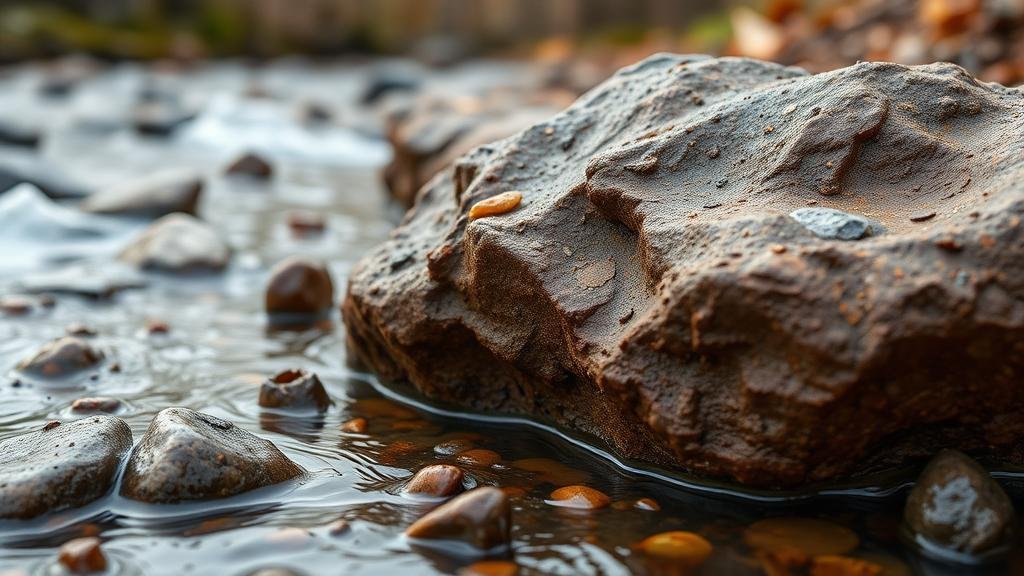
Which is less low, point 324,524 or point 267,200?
point 267,200

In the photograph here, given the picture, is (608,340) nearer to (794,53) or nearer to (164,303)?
(164,303)

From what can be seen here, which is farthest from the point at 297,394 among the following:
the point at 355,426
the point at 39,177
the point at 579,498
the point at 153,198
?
the point at 39,177

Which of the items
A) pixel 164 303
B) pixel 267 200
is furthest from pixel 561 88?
pixel 164 303

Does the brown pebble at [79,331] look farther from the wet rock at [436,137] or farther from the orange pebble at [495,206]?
the wet rock at [436,137]

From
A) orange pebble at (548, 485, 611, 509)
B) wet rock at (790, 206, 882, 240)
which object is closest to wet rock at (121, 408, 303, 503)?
orange pebble at (548, 485, 611, 509)

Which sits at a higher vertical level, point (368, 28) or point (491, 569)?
point (368, 28)

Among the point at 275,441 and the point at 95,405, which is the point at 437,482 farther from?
the point at 95,405

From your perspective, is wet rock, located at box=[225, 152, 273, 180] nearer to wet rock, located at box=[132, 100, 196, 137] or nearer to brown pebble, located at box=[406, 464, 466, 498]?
wet rock, located at box=[132, 100, 196, 137]
